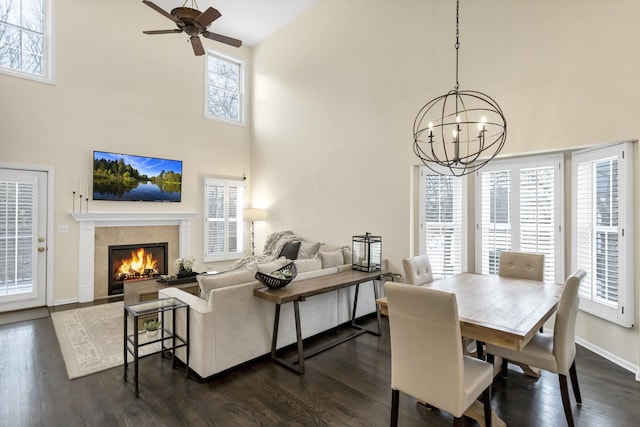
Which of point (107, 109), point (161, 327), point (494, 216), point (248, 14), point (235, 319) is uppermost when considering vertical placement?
point (248, 14)

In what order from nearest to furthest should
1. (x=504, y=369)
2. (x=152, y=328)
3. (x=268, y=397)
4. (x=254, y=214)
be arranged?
(x=268, y=397) → (x=504, y=369) → (x=152, y=328) → (x=254, y=214)

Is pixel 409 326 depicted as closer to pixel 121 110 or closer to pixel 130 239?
pixel 130 239

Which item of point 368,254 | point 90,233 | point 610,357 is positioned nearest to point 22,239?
point 90,233

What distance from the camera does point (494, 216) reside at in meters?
4.23

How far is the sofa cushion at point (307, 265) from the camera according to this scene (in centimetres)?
393

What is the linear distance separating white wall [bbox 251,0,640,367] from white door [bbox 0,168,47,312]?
377 centimetres

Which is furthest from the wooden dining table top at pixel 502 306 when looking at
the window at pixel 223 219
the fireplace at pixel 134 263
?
the window at pixel 223 219

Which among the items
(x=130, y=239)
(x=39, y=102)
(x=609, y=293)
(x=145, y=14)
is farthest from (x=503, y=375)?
(x=145, y=14)

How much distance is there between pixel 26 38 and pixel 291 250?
5236 mm

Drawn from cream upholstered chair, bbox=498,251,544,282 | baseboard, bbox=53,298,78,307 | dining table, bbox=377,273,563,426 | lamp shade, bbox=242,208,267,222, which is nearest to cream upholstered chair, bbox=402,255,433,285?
dining table, bbox=377,273,563,426

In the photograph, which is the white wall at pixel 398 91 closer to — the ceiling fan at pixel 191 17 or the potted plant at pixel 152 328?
the ceiling fan at pixel 191 17

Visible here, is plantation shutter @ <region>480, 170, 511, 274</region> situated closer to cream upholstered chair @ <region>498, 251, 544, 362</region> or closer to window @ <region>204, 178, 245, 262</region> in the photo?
cream upholstered chair @ <region>498, 251, 544, 362</region>

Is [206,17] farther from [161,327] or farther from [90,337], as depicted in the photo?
[90,337]

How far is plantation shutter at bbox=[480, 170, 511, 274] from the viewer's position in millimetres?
4133
